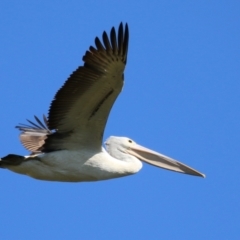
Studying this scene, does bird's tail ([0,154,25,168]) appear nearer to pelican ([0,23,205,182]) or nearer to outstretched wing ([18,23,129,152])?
pelican ([0,23,205,182])

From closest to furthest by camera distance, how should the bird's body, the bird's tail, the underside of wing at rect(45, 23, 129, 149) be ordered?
the underside of wing at rect(45, 23, 129, 149) → the bird's tail → the bird's body

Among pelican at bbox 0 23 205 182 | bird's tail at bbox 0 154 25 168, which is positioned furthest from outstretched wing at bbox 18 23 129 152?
bird's tail at bbox 0 154 25 168

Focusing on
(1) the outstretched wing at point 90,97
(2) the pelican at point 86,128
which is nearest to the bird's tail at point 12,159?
(2) the pelican at point 86,128

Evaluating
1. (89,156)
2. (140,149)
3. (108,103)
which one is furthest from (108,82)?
(140,149)

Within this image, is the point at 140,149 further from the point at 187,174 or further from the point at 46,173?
the point at 46,173

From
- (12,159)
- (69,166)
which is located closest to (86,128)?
(69,166)

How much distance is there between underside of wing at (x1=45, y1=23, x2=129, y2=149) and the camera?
43.6 feet

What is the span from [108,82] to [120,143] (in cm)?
215

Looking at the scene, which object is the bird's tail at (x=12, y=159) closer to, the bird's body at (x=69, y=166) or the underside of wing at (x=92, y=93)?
the bird's body at (x=69, y=166)

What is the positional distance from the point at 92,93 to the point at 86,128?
79cm

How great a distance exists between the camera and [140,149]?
1557 centimetres

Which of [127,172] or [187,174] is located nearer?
[127,172]

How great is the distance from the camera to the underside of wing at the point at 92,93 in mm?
13289

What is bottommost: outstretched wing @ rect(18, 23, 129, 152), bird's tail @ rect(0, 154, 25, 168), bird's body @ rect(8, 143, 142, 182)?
bird's tail @ rect(0, 154, 25, 168)
